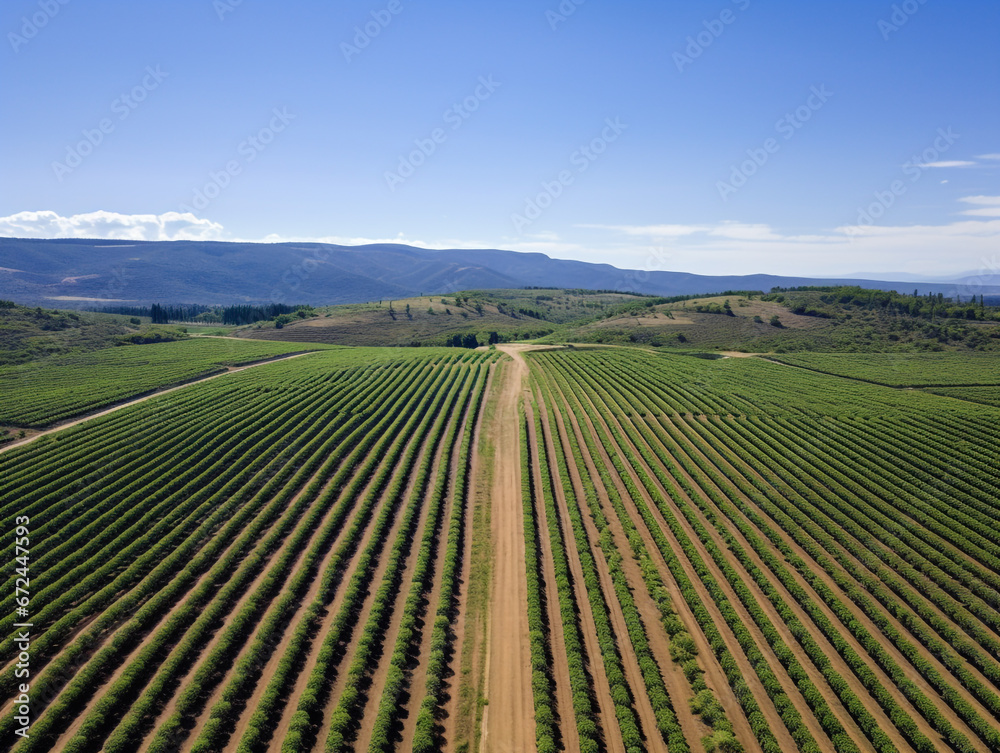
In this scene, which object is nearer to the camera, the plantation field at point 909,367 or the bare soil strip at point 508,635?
the bare soil strip at point 508,635

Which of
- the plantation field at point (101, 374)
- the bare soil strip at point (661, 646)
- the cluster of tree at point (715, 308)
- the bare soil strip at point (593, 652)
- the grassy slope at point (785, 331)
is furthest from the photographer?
the cluster of tree at point (715, 308)

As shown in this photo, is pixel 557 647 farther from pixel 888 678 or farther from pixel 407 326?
pixel 407 326

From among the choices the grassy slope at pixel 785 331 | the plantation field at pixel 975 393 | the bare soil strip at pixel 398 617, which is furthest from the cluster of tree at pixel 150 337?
the plantation field at pixel 975 393

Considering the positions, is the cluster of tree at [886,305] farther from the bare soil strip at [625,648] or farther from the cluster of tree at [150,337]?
the cluster of tree at [150,337]

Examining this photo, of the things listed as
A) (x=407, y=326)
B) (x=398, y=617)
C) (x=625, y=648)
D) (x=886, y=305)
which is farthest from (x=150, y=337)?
(x=886, y=305)

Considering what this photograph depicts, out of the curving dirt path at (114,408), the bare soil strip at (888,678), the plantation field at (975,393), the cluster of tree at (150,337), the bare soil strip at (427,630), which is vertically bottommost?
the bare soil strip at (888,678)

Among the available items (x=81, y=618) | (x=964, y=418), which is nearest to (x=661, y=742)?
(x=81, y=618)

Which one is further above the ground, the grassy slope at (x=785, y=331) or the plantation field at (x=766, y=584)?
the grassy slope at (x=785, y=331)

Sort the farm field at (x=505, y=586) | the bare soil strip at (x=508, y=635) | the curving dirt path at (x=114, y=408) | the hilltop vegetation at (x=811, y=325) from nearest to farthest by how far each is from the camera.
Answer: the bare soil strip at (x=508, y=635) → the farm field at (x=505, y=586) → the curving dirt path at (x=114, y=408) → the hilltop vegetation at (x=811, y=325)
